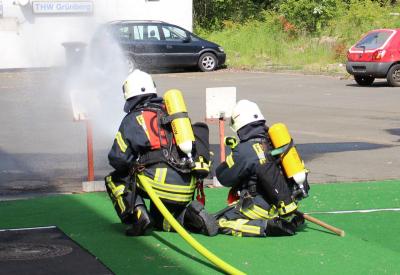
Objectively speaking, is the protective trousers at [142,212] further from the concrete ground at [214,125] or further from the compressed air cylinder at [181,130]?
the concrete ground at [214,125]

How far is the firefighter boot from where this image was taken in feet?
26.0

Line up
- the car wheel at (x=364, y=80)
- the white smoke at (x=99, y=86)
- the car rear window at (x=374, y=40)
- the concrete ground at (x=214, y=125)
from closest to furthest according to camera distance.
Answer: the white smoke at (x=99, y=86) → the concrete ground at (x=214, y=125) → the car rear window at (x=374, y=40) → the car wheel at (x=364, y=80)

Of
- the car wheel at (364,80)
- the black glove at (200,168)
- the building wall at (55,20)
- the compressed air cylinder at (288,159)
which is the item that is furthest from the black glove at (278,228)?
the car wheel at (364,80)

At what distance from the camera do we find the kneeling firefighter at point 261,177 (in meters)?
7.82

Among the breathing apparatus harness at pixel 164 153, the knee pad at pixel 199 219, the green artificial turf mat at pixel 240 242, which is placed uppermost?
the breathing apparatus harness at pixel 164 153

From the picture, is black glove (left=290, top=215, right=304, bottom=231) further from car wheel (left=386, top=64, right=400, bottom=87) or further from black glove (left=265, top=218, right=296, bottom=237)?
car wheel (left=386, top=64, right=400, bottom=87)

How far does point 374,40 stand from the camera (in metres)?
24.9

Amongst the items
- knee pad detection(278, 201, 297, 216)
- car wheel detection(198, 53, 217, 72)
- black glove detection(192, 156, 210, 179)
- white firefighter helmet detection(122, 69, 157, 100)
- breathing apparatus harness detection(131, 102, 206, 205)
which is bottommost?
car wheel detection(198, 53, 217, 72)

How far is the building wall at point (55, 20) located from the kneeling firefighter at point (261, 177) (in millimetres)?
9049

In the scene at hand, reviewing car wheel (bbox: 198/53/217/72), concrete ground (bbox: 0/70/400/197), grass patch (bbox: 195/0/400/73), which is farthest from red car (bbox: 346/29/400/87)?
car wheel (bbox: 198/53/217/72)

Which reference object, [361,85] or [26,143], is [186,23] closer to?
[361,85]

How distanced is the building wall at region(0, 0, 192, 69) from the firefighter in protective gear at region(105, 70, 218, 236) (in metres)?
8.72

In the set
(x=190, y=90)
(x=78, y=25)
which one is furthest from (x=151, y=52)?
(x=78, y=25)

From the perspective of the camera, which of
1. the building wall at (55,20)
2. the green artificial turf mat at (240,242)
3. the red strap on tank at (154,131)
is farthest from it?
the building wall at (55,20)
